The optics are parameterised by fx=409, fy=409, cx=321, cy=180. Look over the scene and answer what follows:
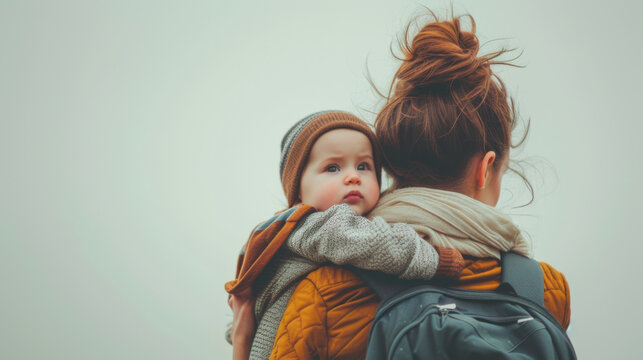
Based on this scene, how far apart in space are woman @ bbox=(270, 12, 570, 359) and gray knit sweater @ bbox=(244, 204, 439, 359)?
0.14ft

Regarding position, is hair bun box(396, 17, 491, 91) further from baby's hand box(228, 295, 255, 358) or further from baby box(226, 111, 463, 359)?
baby's hand box(228, 295, 255, 358)

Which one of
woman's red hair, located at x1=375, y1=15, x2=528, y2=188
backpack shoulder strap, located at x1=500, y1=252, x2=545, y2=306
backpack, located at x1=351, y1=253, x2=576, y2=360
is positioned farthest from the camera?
woman's red hair, located at x1=375, y1=15, x2=528, y2=188

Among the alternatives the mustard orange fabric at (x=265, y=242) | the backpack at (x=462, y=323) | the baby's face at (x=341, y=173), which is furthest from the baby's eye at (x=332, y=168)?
the backpack at (x=462, y=323)

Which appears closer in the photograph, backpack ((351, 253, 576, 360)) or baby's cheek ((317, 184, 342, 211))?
backpack ((351, 253, 576, 360))

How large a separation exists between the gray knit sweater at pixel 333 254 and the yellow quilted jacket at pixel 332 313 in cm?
4


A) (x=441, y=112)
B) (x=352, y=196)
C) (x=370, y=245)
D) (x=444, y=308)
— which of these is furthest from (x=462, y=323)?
(x=441, y=112)

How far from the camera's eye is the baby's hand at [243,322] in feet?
2.59

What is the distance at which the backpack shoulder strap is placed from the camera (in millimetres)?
666

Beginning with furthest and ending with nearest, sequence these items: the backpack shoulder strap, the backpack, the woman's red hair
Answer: the woman's red hair, the backpack shoulder strap, the backpack

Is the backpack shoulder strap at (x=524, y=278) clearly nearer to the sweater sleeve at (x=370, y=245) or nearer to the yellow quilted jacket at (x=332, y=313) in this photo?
the yellow quilted jacket at (x=332, y=313)

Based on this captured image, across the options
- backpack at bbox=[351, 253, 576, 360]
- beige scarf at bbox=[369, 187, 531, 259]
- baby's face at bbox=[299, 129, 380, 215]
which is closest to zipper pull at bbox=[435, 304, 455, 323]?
backpack at bbox=[351, 253, 576, 360]

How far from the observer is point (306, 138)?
2.73 ft

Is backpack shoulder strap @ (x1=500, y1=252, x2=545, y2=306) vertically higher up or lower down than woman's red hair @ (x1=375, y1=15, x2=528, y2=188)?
lower down

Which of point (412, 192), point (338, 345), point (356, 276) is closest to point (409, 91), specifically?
point (412, 192)
